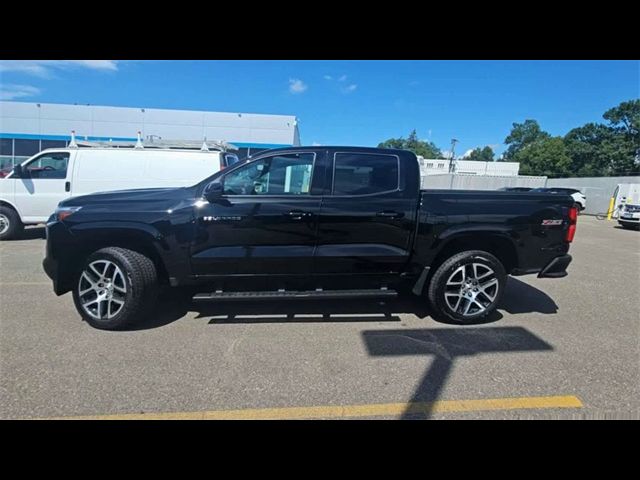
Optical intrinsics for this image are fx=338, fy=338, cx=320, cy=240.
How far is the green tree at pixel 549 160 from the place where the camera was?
63.5 metres

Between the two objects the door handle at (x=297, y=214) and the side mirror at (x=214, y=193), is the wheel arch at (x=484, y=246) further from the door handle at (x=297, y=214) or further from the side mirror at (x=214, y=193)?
the side mirror at (x=214, y=193)

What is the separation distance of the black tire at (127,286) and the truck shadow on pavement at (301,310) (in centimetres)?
22

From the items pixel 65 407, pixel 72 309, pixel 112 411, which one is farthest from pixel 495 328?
pixel 72 309

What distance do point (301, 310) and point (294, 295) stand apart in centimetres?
63

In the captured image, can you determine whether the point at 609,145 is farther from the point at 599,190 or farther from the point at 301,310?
the point at 301,310

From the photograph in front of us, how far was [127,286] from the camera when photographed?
361cm

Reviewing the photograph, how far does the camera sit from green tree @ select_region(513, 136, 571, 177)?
63503 mm

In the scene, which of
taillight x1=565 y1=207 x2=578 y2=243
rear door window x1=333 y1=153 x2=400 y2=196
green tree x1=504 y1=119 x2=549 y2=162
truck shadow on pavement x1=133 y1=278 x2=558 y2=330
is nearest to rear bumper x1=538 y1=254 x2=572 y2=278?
taillight x1=565 y1=207 x2=578 y2=243

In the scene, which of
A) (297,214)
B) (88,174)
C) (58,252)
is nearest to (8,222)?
(88,174)

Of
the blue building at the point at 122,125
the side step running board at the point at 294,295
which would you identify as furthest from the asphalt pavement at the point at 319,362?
the blue building at the point at 122,125

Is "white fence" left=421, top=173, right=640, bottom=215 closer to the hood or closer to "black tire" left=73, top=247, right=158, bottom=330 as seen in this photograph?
the hood

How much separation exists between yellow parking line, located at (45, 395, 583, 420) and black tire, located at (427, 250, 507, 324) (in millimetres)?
1372

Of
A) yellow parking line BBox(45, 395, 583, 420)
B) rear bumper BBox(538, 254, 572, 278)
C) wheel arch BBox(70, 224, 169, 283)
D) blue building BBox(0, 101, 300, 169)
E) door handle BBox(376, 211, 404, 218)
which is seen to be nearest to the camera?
yellow parking line BBox(45, 395, 583, 420)
